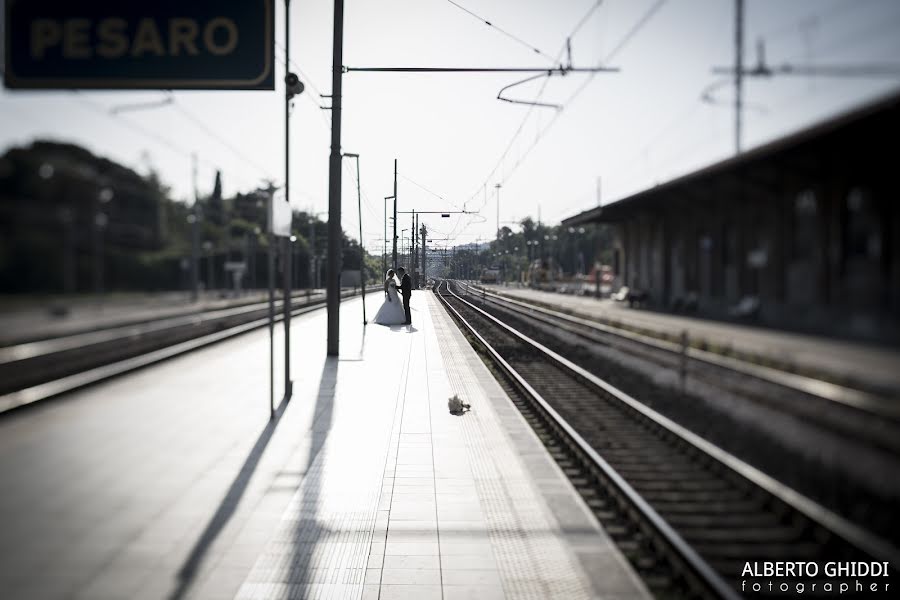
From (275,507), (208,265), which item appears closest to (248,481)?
(275,507)

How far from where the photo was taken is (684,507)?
521 cm

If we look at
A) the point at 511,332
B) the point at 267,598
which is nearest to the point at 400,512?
the point at 267,598

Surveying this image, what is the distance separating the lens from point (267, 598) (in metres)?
3.46

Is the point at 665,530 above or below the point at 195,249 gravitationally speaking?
below

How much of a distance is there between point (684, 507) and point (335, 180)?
33.5ft

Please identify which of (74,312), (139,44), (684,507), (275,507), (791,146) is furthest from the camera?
(684,507)

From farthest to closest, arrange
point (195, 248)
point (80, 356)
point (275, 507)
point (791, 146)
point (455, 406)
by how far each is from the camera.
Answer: point (455, 406) → point (275, 507) → point (195, 248) → point (80, 356) → point (791, 146)

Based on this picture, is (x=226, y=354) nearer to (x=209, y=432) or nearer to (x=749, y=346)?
(x=209, y=432)

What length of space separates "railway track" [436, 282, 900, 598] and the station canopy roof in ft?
8.20

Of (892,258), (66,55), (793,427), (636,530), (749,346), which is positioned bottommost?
(636,530)

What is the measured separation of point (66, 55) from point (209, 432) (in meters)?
4.90

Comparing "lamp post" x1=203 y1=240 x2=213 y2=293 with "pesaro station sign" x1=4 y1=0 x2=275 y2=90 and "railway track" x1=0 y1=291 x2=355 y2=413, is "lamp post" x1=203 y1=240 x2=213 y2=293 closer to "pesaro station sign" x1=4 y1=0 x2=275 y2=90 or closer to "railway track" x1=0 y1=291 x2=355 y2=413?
"railway track" x1=0 y1=291 x2=355 y2=413

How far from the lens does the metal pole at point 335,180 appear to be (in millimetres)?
13461

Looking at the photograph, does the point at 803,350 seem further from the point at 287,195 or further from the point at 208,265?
the point at 287,195
